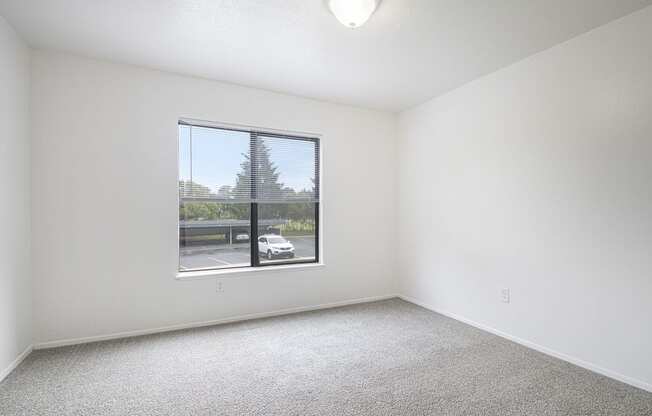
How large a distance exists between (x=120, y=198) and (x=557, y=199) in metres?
3.92

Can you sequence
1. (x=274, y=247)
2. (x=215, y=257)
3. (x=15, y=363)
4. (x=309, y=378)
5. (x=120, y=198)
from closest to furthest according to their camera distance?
(x=309, y=378) < (x=15, y=363) < (x=120, y=198) < (x=215, y=257) < (x=274, y=247)

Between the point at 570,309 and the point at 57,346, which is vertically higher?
the point at 570,309

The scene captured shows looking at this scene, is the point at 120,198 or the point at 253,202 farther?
the point at 253,202

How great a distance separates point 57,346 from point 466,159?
4366 millimetres

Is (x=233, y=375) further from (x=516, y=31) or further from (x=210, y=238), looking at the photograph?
(x=516, y=31)

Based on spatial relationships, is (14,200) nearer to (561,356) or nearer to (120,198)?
(120,198)

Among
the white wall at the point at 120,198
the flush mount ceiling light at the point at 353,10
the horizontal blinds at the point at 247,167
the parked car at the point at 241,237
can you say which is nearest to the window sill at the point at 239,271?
the white wall at the point at 120,198

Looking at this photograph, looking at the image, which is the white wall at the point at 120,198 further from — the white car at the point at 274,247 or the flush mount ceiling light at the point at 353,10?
the flush mount ceiling light at the point at 353,10

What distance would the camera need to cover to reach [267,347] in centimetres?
301

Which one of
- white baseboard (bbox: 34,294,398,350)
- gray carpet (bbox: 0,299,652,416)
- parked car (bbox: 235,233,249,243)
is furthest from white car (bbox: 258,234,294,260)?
gray carpet (bbox: 0,299,652,416)

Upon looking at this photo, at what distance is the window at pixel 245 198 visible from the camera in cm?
360

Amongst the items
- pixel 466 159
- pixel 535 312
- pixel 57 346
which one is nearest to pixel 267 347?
pixel 57 346

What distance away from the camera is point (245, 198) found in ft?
12.6

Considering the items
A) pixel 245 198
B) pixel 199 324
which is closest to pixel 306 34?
pixel 245 198
